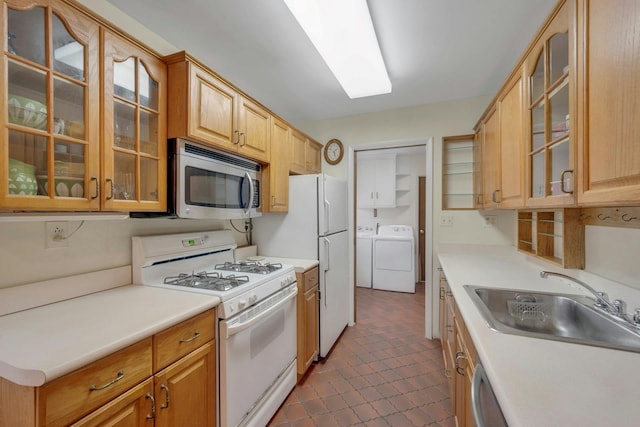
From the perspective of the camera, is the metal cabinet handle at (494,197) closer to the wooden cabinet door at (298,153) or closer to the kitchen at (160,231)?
the kitchen at (160,231)

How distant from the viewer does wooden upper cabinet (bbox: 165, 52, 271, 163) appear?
1.44m

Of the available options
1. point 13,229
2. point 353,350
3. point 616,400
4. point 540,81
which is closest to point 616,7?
point 540,81

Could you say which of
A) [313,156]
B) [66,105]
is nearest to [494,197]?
[313,156]

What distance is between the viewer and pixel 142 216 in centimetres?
149

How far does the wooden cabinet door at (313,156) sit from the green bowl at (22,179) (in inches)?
81.6

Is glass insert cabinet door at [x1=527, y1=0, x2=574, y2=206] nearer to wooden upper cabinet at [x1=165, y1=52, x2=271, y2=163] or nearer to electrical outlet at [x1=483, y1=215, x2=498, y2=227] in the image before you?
electrical outlet at [x1=483, y1=215, x2=498, y2=227]

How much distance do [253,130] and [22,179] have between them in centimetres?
127

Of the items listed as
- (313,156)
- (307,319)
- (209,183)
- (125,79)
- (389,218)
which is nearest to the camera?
(125,79)

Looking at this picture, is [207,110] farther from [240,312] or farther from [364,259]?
[364,259]

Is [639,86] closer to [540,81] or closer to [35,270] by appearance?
[540,81]

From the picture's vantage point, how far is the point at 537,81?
4.34ft

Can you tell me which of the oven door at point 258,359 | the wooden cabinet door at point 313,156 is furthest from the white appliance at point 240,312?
the wooden cabinet door at point 313,156

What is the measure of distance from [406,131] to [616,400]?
256cm

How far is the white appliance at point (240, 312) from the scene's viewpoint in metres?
1.34
